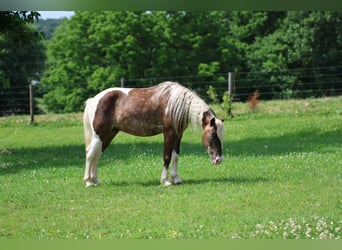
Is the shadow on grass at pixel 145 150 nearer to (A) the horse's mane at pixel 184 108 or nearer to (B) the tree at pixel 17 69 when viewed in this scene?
(A) the horse's mane at pixel 184 108

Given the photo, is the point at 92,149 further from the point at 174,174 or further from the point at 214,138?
the point at 214,138

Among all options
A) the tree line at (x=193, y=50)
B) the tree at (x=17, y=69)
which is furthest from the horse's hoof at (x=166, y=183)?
the tree line at (x=193, y=50)

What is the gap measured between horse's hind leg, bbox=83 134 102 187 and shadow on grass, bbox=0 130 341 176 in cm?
189

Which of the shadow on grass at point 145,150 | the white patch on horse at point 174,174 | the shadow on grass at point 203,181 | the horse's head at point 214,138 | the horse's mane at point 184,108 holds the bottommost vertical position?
the shadow on grass at point 145,150

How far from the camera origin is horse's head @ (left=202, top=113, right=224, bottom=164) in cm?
868

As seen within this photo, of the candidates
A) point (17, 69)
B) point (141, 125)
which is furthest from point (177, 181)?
point (17, 69)

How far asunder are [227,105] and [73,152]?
6.18m

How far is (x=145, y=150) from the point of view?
13133 millimetres

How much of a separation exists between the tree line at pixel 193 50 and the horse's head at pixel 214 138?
1861 centimetres

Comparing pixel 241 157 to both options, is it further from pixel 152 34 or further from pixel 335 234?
pixel 152 34

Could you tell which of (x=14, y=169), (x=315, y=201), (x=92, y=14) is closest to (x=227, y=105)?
(x=14, y=169)

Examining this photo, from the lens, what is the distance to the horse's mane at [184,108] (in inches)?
347

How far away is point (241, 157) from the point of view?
1159 cm

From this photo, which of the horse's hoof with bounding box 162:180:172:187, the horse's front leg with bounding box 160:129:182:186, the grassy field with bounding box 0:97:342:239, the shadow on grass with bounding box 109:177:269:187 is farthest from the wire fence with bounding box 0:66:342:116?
the horse's hoof with bounding box 162:180:172:187
